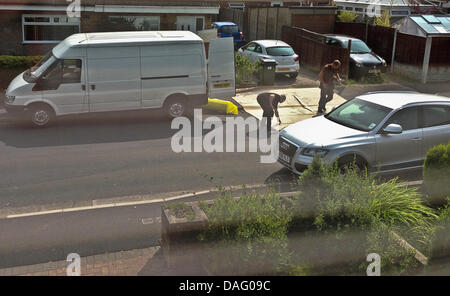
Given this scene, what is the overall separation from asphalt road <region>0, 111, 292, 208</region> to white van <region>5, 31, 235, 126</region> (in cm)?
62

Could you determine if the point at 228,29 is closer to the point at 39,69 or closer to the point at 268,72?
the point at 268,72

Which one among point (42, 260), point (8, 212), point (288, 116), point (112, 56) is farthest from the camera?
point (288, 116)

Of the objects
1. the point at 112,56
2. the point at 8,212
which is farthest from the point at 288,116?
the point at 8,212

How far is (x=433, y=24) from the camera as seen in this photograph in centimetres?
2130

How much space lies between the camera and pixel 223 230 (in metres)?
6.25

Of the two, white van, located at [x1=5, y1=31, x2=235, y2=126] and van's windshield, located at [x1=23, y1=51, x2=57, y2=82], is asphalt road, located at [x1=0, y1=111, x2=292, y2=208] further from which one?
van's windshield, located at [x1=23, y1=51, x2=57, y2=82]

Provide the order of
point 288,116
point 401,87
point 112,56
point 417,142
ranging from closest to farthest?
1. point 417,142
2. point 112,56
3. point 288,116
4. point 401,87

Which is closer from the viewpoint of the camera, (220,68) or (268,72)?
(220,68)

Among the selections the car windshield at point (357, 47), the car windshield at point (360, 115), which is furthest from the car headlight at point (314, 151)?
the car windshield at point (357, 47)

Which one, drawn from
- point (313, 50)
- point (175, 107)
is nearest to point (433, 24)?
point (313, 50)

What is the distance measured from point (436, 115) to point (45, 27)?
15.9 m

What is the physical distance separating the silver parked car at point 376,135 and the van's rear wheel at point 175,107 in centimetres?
487

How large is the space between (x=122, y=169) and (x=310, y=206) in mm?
5200

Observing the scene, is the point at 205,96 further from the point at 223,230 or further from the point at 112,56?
the point at 223,230
